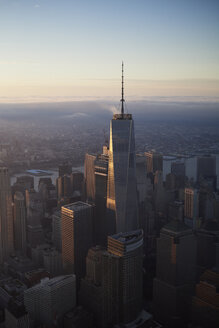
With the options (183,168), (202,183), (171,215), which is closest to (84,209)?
(171,215)

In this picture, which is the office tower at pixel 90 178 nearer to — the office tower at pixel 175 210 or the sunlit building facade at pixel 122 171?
the sunlit building facade at pixel 122 171

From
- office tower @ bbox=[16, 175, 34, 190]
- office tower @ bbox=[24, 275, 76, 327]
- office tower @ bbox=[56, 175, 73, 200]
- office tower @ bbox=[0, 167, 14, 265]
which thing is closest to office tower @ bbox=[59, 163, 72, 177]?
office tower @ bbox=[16, 175, 34, 190]

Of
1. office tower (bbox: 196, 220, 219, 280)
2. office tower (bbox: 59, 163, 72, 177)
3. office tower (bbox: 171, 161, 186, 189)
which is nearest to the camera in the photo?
office tower (bbox: 196, 220, 219, 280)

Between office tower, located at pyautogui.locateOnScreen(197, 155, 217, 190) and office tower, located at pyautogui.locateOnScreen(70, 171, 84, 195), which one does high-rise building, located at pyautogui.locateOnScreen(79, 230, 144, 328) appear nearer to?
office tower, located at pyautogui.locateOnScreen(70, 171, 84, 195)

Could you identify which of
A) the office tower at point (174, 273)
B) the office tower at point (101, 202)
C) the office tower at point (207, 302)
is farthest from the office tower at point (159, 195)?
the office tower at point (207, 302)

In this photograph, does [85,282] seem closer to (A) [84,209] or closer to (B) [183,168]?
(A) [84,209]

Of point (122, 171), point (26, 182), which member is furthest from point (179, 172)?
point (122, 171)
